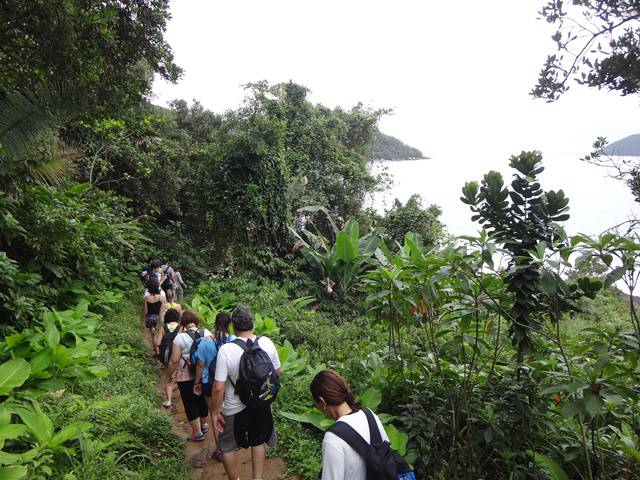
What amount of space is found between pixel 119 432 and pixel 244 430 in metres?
1.17

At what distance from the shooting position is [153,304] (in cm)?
634

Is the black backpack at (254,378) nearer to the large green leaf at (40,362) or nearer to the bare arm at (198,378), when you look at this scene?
the bare arm at (198,378)

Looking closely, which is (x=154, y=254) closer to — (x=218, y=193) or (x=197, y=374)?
(x=218, y=193)

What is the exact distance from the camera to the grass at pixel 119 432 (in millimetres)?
3081

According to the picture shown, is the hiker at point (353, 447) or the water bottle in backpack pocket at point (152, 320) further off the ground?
the hiker at point (353, 447)

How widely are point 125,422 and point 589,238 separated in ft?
12.3

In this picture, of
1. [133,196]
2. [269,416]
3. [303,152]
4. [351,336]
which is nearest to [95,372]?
Result: [269,416]

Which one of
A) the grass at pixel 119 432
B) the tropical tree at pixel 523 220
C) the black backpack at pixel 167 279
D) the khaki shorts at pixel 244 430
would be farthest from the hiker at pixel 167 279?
the tropical tree at pixel 523 220

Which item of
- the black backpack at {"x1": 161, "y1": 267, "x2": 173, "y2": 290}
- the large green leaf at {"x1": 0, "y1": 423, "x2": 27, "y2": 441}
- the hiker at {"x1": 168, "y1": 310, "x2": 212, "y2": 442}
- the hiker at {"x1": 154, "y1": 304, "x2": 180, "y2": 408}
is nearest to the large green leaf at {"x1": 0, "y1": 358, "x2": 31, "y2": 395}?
the large green leaf at {"x1": 0, "y1": 423, "x2": 27, "y2": 441}

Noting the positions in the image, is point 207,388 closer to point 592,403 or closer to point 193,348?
point 193,348

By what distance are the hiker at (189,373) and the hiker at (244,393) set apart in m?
0.91

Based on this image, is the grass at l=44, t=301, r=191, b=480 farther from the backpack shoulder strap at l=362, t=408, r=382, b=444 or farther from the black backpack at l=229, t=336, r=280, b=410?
the backpack shoulder strap at l=362, t=408, r=382, b=444

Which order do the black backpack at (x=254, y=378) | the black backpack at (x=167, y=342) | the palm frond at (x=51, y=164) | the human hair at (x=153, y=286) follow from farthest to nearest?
the human hair at (x=153, y=286)
the palm frond at (x=51, y=164)
the black backpack at (x=167, y=342)
the black backpack at (x=254, y=378)

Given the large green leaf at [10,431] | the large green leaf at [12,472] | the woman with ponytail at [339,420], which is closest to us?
the woman with ponytail at [339,420]
